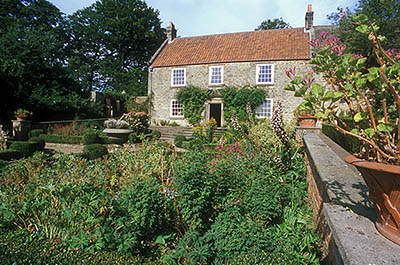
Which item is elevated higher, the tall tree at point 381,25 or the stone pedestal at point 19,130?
the tall tree at point 381,25

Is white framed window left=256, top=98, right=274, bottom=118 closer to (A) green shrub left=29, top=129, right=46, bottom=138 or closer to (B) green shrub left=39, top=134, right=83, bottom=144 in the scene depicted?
(B) green shrub left=39, top=134, right=83, bottom=144

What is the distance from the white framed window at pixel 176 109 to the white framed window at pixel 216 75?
3.07 m

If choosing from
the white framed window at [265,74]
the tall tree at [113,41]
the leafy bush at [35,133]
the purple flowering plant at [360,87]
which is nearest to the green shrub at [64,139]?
the leafy bush at [35,133]

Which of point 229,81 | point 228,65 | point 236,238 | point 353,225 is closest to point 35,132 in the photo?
point 229,81

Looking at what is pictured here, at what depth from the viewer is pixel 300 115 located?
22.8 feet

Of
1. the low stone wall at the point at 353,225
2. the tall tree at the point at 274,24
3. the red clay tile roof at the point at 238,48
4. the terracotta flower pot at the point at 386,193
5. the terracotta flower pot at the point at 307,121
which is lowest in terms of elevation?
the low stone wall at the point at 353,225

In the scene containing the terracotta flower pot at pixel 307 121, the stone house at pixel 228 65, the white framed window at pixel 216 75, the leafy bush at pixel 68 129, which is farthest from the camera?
the white framed window at pixel 216 75

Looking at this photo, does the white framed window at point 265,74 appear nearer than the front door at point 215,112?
Yes

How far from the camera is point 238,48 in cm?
1738

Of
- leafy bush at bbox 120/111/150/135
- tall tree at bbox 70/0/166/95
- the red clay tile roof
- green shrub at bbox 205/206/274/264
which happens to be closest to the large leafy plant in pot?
green shrub at bbox 205/206/274/264

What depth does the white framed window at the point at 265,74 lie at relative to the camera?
15822 millimetres

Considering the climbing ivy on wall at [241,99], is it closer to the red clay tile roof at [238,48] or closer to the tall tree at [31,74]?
the red clay tile roof at [238,48]

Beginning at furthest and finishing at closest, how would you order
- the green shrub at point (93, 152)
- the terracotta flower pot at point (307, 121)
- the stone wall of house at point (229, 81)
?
1. the stone wall of house at point (229, 81)
2. the green shrub at point (93, 152)
3. the terracotta flower pot at point (307, 121)

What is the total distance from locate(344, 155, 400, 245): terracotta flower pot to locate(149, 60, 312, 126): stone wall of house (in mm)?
13479
